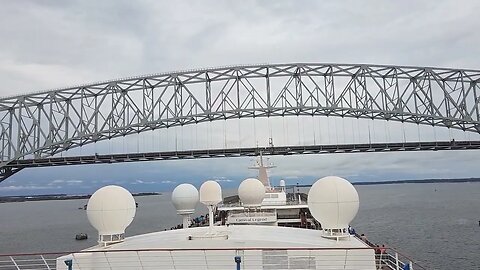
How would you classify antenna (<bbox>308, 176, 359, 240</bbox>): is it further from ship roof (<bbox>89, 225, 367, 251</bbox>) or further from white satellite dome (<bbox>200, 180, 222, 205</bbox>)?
white satellite dome (<bbox>200, 180, 222, 205</bbox>)

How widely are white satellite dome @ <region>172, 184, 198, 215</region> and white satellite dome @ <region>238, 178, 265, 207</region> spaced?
293 cm

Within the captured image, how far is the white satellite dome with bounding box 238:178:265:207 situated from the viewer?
26484mm

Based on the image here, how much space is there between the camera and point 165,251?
12930 mm

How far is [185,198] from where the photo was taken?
2541 centimetres

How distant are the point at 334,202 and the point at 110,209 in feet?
23.5

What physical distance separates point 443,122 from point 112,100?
4338cm

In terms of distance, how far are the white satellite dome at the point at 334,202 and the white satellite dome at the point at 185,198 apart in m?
12.5

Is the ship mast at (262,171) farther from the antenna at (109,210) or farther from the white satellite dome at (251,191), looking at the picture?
the antenna at (109,210)

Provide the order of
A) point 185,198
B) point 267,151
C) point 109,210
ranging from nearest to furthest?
point 109,210, point 185,198, point 267,151

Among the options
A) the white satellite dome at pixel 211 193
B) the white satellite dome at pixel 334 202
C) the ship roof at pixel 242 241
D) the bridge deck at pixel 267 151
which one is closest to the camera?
the ship roof at pixel 242 241

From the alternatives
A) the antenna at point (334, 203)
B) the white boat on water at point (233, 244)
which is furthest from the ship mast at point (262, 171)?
the antenna at point (334, 203)

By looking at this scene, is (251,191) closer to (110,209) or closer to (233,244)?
(233,244)

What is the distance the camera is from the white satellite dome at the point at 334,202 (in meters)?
13.7

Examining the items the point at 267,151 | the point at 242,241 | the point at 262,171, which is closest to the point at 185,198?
the point at 242,241
